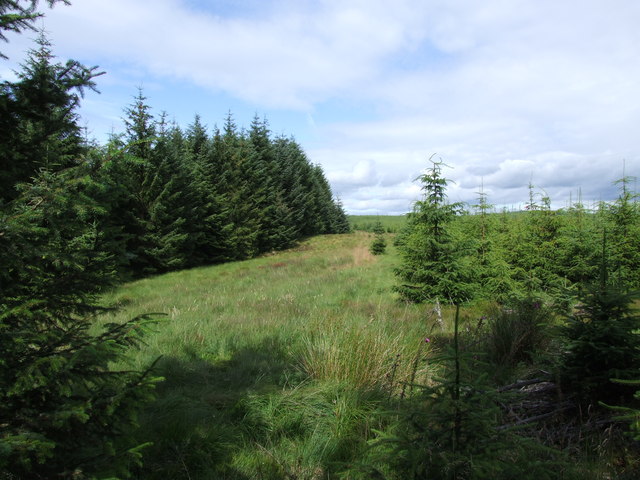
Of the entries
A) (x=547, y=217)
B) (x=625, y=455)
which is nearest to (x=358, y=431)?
(x=625, y=455)

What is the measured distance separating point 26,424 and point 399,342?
363 centimetres

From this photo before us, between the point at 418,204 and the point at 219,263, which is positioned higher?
the point at 418,204

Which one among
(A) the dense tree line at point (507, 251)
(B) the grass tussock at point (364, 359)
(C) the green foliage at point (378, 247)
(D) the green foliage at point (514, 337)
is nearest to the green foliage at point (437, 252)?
(A) the dense tree line at point (507, 251)

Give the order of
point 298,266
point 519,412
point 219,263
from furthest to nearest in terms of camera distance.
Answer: point 219,263 < point 298,266 < point 519,412

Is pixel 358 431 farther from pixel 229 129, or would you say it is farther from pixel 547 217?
pixel 229 129

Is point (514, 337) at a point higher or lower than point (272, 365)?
higher

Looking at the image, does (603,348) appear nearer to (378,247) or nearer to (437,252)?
(437,252)

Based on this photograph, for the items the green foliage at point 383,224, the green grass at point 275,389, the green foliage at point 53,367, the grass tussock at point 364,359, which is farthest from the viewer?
the green foliage at point 383,224

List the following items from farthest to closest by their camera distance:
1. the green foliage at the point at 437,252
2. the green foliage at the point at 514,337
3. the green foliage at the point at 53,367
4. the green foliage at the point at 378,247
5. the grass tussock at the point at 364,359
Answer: the green foliage at the point at 378,247 → the green foliage at the point at 437,252 → the green foliage at the point at 514,337 → the grass tussock at the point at 364,359 → the green foliage at the point at 53,367

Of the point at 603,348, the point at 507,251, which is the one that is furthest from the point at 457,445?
the point at 507,251

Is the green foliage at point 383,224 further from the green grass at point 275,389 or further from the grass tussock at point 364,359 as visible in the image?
the grass tussock at point 364,359

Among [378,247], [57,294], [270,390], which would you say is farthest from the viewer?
[378,247]

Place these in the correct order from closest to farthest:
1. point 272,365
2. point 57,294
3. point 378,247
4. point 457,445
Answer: point 457,445 < point 57,294 < point 272,365 < point 378,247

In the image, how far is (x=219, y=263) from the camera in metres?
20.2
